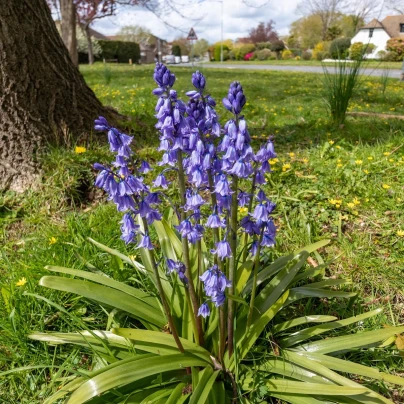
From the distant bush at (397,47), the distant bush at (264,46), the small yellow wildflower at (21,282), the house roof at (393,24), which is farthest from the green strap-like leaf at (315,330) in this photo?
the house roof at (393,24)

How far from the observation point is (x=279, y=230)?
3.30 meters

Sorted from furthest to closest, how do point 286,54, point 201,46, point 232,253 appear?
point 201,46 → point 286,54 → point 232,253

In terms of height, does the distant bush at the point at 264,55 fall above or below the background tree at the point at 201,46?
below

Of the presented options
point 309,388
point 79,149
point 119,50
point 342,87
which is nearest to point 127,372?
point 309,388

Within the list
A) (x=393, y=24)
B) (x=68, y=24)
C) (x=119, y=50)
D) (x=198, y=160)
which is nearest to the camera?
(x=198, y=160)

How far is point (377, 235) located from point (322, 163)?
1.33 metres

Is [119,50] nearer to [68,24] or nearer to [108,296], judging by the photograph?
[68,24]

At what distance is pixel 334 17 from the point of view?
178 feet

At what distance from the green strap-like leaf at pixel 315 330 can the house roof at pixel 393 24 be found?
68.4 m

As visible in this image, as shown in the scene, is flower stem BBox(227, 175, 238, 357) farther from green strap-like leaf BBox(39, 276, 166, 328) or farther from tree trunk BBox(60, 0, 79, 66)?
tree trunk BBox(60, 0, 79, 66)

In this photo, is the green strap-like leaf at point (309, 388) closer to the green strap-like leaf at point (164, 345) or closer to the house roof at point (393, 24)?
the green strap-like leaf at point (164, 345)

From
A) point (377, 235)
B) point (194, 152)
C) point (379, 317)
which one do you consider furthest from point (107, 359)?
point (377, 235)

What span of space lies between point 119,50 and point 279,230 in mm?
40097

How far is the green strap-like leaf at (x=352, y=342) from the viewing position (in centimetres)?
191
